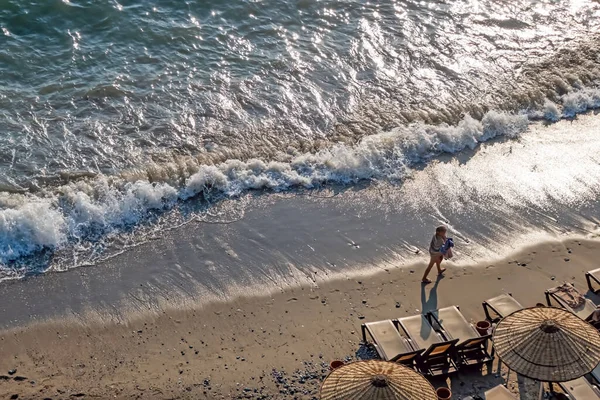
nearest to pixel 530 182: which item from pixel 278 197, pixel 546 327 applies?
pixel 278 197

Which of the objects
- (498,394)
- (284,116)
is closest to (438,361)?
(498,394)

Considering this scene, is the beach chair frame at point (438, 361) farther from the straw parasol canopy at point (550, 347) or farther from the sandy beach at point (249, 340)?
the straw parasol canopy at point (550, 347)

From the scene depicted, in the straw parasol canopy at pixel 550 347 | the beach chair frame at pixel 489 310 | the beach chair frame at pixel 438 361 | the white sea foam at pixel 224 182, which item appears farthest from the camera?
the white sea foam at pixel 224 182

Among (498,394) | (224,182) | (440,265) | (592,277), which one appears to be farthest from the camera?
(224,182)

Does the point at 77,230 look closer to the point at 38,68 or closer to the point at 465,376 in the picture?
the point at 38,68

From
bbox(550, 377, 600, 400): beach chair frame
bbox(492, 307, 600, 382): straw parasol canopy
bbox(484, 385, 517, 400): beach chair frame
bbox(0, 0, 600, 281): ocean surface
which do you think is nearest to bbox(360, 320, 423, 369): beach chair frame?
bbox(484, 385, 517, 400): beach chair frame

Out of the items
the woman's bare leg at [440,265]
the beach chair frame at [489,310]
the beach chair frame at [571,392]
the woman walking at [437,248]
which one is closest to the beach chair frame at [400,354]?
the beach chair frame at [489,310]

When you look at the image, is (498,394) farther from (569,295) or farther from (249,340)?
(249,340)
